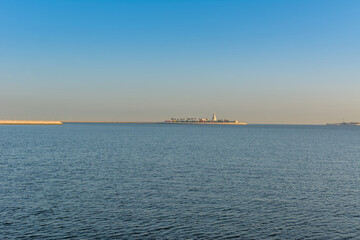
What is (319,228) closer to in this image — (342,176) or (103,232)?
(103,232)

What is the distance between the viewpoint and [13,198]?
29.9 meters

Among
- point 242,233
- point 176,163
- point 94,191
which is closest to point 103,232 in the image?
point 242,233

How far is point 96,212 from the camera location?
26406 mm

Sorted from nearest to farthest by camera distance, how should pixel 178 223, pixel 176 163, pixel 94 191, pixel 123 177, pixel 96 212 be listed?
pixel 178 223
pixel 96 212
pixel 94 191
pixel 123 177
pixel 176 163

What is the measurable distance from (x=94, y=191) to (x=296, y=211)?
60.7 ft

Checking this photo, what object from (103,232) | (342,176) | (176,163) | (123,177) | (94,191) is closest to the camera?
(103,232)

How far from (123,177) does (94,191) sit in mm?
8109

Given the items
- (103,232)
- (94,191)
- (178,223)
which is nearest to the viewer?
(103,232)

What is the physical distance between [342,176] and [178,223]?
95.4 ft

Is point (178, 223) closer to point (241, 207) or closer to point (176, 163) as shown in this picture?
point (241, 207)

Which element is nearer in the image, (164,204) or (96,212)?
(96,212)

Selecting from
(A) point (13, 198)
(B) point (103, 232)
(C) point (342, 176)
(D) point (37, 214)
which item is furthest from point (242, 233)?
(C) point (342, 176)

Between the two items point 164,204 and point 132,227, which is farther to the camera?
point 164,204

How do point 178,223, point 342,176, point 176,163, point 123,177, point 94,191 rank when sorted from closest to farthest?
point 178,223, point 94,191, point 123,177, point 342,176, point 176,163
